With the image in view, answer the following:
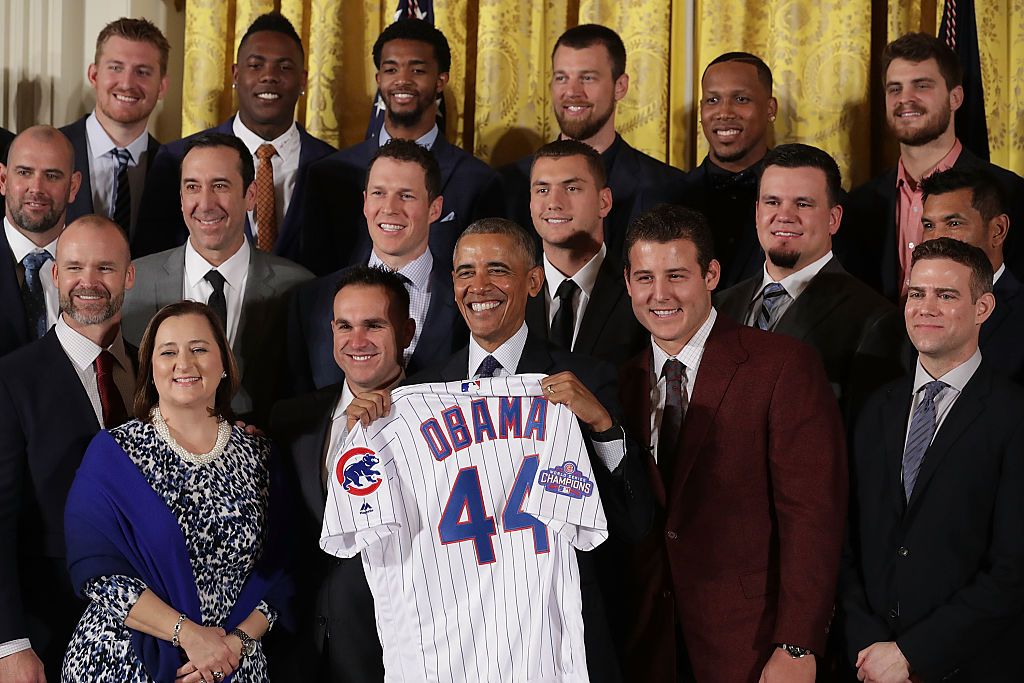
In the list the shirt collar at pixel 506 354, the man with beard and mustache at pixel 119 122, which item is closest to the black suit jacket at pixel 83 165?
the man with beard and mustache at pixel 119 122

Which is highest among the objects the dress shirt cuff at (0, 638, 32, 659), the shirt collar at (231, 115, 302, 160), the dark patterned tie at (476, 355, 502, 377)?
the shirt collar at (231, 115, 302, 160)

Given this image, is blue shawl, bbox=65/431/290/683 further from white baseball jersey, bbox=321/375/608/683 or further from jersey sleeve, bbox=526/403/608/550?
jersey sleeve, bbox=526/403/608/550

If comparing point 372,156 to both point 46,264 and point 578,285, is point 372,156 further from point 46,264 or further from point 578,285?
point 46,264

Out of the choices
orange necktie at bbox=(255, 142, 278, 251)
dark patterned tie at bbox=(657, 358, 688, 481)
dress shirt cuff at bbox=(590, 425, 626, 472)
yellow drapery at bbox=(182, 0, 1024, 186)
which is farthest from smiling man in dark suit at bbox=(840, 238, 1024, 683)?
orange necktie at bbox=(255, 142, 278, 251)

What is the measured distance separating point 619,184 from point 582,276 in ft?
2.46

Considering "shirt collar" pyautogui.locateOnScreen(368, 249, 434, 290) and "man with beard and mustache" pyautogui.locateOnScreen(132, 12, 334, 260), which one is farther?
"man with beard and mustache" pyautogui.locateOnScreen(132, 12, 334, 260)

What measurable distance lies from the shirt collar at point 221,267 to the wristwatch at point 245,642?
4.79 feet

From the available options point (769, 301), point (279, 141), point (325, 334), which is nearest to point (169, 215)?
point (279, 141)

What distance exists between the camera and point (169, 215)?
550 cm

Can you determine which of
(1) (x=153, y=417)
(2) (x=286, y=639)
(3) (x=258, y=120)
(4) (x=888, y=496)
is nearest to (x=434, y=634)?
(2) (x=286, y=639)

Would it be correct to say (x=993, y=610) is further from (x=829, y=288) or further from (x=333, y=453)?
(x=333, y=453)

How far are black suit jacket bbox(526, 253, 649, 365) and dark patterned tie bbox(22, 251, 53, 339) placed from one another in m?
1.76

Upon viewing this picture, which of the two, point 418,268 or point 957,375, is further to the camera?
point 418,268

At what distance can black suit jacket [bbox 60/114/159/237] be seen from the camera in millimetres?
5426
